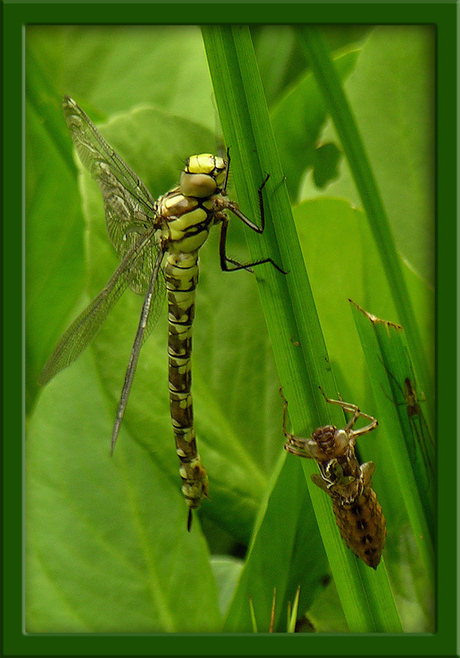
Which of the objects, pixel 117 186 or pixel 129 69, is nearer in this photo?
pixel 117 186

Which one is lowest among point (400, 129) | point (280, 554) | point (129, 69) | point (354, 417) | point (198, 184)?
point (280, 554)

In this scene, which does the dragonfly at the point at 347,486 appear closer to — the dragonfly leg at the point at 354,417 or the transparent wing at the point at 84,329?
the dragonfly leg at the point at 354,417

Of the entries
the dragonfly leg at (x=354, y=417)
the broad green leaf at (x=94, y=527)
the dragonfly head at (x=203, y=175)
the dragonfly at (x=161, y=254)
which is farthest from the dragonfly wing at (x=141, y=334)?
the dragonfly leg at (x=354, y=417)

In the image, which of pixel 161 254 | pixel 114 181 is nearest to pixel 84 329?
pixel 161 254

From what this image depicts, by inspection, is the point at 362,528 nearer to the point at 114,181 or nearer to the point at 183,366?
the point at 183,366

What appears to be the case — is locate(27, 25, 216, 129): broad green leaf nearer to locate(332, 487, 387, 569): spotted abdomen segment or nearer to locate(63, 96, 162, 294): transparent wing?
locate(63, 96, 162, 294): transparent wing

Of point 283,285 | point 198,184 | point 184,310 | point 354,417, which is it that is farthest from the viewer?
point 184,310

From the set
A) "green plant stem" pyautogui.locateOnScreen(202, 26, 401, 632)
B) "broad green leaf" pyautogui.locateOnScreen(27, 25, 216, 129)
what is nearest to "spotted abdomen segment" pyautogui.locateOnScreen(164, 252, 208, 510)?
"green plant stem" pyautogui.locateOnScreen(202, 26, 401, 632)
